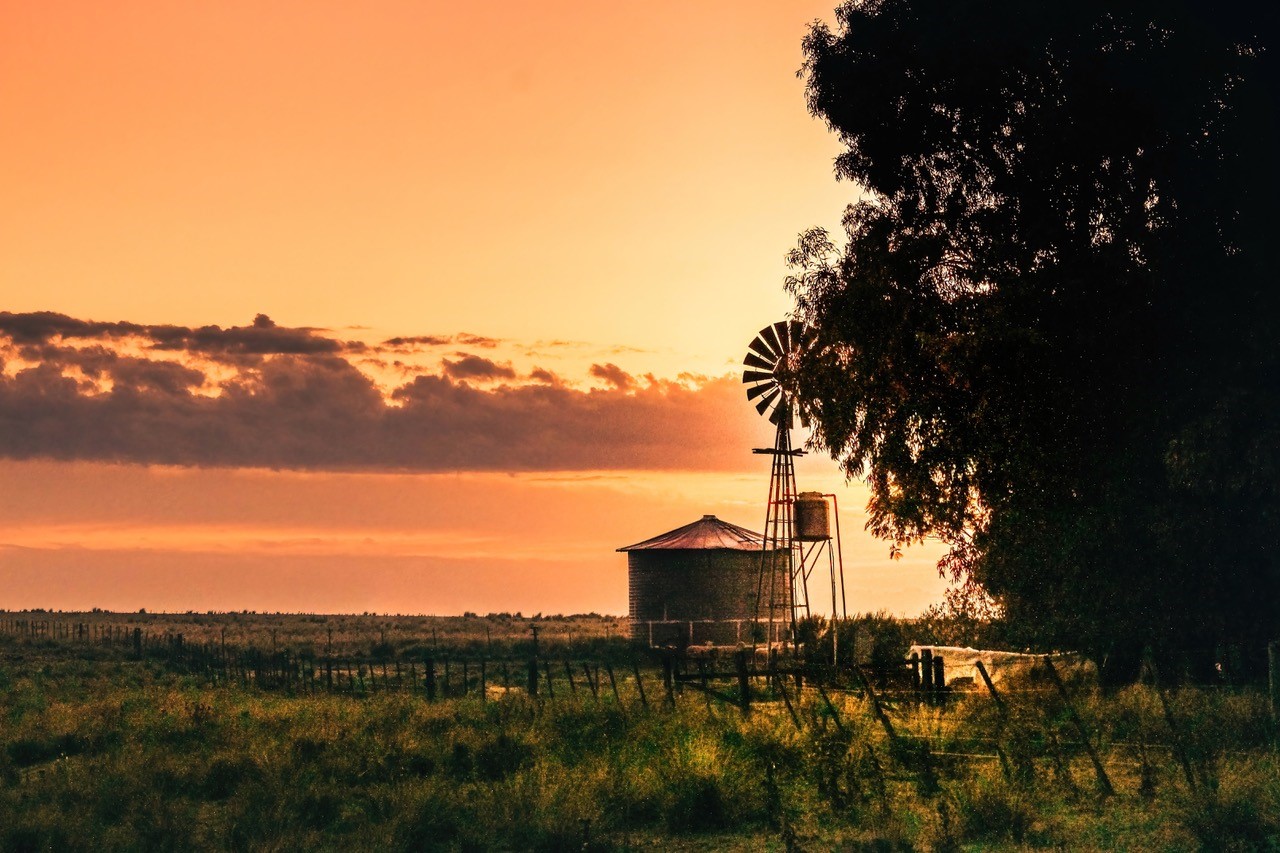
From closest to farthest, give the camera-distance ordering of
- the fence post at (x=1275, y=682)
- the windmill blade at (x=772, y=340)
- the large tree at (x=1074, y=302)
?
1. the fence post at (x=1275, y=682)
2. the large tree at (x=1074, y=302)
3. the windmill blade at (x=772, y=340)

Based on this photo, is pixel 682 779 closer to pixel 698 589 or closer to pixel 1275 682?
pixel 1275 682

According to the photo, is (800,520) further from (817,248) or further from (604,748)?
(604,748)

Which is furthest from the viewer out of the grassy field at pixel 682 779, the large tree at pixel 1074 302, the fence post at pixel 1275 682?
the large tree at pixel 1074 302

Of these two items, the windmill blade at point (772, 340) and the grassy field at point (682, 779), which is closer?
the grassy field at point (682, 779)

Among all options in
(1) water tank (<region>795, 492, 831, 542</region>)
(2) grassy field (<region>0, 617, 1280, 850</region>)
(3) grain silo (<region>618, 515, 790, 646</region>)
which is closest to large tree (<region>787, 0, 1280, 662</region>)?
(2) grassy field (<region>0, 617, 1280, 850</region>)

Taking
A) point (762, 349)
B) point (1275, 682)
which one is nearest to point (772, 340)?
point (762, 349)

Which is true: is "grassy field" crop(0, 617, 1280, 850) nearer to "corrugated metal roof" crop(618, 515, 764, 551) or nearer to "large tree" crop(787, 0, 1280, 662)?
"large tree" crop(787, 0, 1280, 662)

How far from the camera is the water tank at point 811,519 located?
39438mm

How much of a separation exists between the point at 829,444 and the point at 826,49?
8.06 m

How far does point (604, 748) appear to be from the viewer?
19281mm

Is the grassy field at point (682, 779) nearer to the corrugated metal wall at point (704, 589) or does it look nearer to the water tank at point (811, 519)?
the water tank at point (811, 519)

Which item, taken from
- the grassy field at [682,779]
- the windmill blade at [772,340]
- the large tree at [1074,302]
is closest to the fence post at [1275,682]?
the grassy field at [682,779]

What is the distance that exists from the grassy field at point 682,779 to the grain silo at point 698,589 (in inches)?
1057

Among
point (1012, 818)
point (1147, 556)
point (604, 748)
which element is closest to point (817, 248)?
point (1147, 556)
